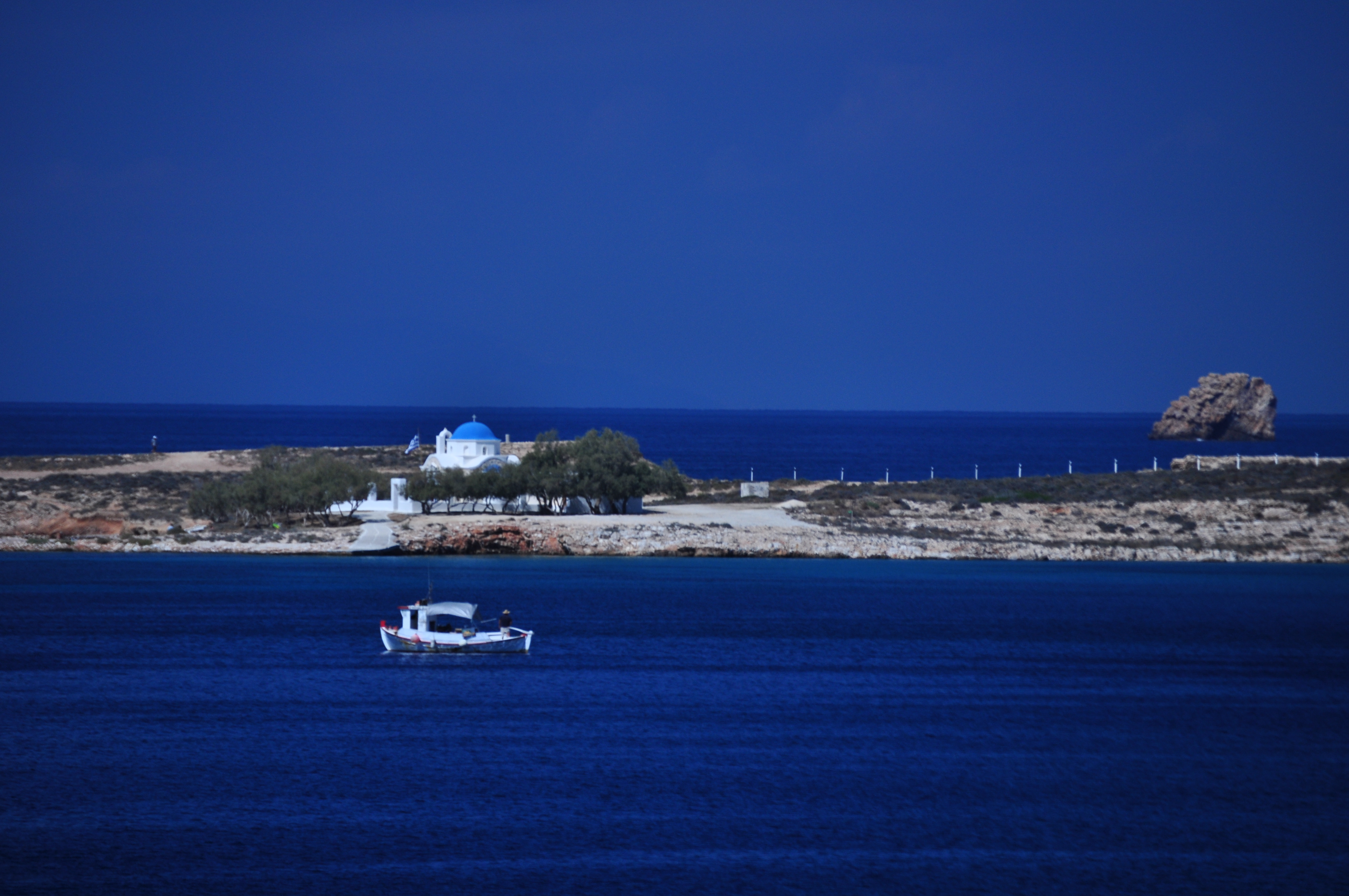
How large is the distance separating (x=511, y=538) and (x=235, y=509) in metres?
14.8

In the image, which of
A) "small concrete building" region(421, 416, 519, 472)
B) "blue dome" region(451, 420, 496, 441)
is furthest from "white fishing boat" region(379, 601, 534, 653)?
"blue dome" region(451, 420, 496, 441)

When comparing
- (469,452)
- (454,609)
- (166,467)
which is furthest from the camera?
(166,467)

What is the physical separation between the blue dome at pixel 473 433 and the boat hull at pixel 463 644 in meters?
31.3

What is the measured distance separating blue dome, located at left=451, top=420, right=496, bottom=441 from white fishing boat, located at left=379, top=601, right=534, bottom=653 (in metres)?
31.1

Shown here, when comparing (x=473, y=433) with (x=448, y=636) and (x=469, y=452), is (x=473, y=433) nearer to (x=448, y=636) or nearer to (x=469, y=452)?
(x=469, y=452)

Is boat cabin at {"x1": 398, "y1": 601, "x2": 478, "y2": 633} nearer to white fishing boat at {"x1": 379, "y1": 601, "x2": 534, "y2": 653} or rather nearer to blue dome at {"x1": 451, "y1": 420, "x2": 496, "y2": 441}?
white fishing boat at {"x1": 379, "y1": 601, "x2": 534, "y2": 653}

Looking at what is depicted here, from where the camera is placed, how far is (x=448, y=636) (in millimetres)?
43844

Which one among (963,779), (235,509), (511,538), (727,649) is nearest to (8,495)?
(235,509)

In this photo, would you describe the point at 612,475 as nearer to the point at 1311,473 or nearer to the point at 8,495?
the point at 8,495

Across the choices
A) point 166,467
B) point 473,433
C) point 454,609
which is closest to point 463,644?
point 454,609

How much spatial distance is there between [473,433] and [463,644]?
108ft

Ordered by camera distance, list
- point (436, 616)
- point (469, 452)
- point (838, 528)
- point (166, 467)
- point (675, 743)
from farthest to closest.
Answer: point (166, 467) < point (469, 452) < point (838, 528) < point (436, 616) < point (675, 743)

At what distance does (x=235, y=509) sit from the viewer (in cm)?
6894

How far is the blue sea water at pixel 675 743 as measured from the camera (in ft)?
81.0
